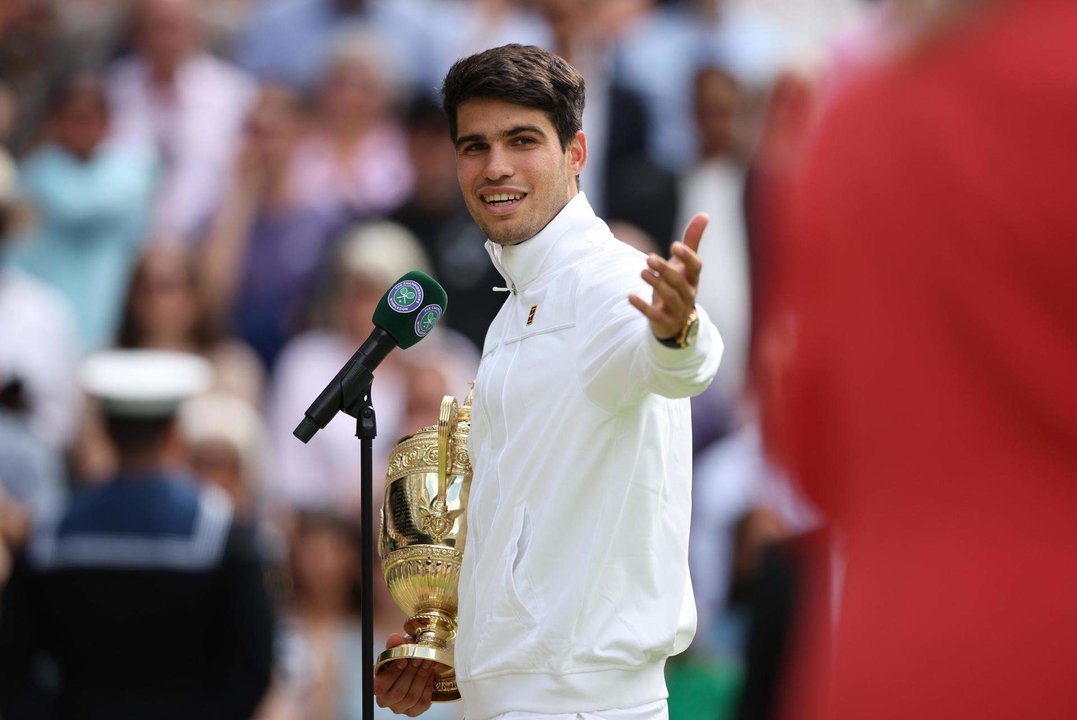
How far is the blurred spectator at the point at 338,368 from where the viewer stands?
27.9ft

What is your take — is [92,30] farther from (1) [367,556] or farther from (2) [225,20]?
(1) [367,556]

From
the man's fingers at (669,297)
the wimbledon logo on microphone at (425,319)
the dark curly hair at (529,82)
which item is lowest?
the man's fingers at (669,297)

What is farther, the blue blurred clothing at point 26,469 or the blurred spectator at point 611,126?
the blurred spectator at point 611,126

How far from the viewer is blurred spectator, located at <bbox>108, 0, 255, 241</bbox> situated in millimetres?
9852

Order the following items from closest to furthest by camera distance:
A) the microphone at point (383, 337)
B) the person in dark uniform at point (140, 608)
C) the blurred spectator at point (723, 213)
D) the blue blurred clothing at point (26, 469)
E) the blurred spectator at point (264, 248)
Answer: the microphone at point (383, 337) < the person in dark uniform at point (140, 608) < the blue blurred clothing at point (26, 469) < the blurred spectator at point (723, 213) < the blurred spectator at point (264, 248)

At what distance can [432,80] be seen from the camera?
10055mm

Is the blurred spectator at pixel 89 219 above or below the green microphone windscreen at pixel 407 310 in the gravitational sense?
above

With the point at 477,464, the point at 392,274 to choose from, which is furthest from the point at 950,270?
the point at 392,274

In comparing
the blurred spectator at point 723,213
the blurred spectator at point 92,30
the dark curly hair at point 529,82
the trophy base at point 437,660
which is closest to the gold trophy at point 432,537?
the trophy base at point 437,660

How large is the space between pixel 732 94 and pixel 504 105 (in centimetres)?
567

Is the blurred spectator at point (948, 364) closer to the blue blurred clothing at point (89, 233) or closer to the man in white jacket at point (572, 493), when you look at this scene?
the man in white jacket at point (572, 493)

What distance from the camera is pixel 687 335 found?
3334 millimetres

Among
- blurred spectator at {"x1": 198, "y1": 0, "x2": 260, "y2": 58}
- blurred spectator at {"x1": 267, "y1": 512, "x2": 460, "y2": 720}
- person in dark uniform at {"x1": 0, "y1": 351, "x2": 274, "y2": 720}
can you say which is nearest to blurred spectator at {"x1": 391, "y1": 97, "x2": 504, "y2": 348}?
blurred spectator at {"x1": 267, "y1": 512, "x2": 460, "y2": 720}

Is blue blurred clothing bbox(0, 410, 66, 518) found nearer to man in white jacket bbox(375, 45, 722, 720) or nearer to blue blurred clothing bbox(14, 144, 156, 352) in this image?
blue blurred clothing bbox(14, 144, 156, 352)
